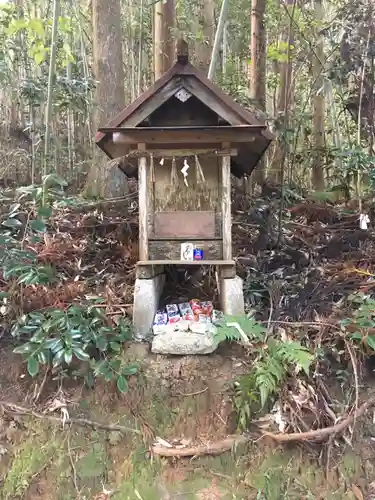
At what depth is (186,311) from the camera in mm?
4629

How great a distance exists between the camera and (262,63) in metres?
7.94

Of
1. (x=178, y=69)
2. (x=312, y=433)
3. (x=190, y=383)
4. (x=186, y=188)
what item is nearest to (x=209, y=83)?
(x=178, y=69)

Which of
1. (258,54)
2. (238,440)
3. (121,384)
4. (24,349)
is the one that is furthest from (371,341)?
(258,54)

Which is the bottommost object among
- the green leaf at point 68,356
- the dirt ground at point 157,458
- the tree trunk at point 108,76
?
the dirt ground at point 157,458

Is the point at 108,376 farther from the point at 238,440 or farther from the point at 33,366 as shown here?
the point at 238,440

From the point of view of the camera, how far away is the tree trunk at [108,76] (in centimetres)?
717

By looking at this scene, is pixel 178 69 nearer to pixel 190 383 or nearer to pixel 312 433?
pixel 190 383

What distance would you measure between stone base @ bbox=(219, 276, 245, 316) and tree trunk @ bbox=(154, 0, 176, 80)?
217 inches

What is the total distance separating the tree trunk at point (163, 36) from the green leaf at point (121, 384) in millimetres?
6445

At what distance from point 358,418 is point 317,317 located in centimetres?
100

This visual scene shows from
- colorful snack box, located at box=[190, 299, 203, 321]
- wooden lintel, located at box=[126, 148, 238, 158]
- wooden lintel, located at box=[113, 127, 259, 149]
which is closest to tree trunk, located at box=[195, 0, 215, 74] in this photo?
wooden lintel, located at box=[126, 148, 238, 158]

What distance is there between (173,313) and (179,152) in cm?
161

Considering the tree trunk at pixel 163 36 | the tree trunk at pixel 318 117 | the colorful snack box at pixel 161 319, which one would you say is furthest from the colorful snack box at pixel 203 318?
the tree trunk at pixel 163 36

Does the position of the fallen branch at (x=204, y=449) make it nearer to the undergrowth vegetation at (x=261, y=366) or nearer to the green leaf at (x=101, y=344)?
the undergrowth vegetation at (x=261, y=366)
